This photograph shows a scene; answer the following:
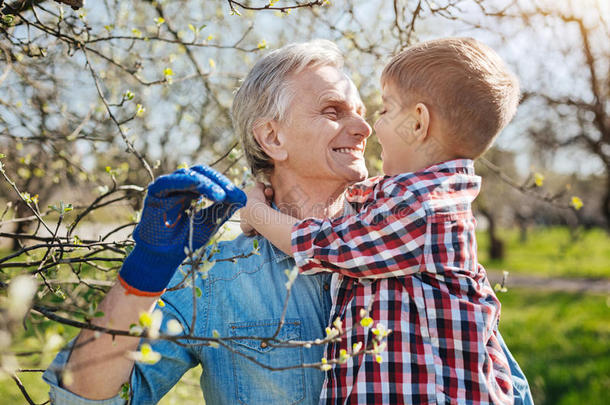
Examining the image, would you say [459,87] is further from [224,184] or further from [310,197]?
[224,184]

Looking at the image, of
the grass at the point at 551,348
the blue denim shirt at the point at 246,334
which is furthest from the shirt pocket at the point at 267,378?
the grass at the point at 551,348

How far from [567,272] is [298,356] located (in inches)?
600

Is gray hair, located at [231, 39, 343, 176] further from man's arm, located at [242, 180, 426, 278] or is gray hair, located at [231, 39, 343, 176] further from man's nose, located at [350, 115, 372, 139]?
man's arm, located at [242, 180, 426, 278]

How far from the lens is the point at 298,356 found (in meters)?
1.85

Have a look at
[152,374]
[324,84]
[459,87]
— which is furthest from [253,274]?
[459,87]

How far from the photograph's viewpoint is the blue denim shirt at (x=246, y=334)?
179 centimetres

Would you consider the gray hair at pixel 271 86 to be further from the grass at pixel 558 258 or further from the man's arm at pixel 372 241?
the grass at pixel 558 258

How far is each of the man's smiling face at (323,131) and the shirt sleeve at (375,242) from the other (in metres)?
0.49

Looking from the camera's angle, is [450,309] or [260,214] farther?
[260,214]

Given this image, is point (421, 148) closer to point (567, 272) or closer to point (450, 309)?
point (450, 309)

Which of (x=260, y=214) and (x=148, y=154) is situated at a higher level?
(x=148, y=154)

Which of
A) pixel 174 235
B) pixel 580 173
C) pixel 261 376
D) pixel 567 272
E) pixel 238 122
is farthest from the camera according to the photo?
pixel 567 272

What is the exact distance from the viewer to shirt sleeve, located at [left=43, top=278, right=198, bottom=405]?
1.45 m

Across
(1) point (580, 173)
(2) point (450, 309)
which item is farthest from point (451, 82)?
(1) point (580, 173)
